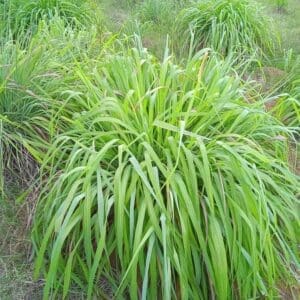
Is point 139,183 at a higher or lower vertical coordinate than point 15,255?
higher

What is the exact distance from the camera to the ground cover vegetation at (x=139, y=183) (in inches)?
79.7

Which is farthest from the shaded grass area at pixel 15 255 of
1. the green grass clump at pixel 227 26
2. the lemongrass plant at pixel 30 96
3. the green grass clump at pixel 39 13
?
the green grass clump at pixel 227 26

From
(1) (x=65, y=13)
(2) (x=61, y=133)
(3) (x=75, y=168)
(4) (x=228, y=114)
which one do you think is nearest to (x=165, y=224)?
(3) (x=75, y=168)

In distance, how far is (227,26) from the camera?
12.9 feet

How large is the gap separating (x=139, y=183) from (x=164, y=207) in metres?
0.16

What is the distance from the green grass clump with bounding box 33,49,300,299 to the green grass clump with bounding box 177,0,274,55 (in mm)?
Answer: 1546

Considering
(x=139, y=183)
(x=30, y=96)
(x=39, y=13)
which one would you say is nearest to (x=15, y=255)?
(x=139, y=183)

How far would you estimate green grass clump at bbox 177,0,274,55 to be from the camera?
3.91 m

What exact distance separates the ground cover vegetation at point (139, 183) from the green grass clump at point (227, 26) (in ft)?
3.27

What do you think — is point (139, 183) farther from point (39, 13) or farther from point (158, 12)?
point (158, 12)

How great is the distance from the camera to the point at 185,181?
212cm

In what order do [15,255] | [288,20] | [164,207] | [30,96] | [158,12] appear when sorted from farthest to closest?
1. [288,20]
2. [158,12]
3. [30,96]
4. [15,255]
5. [164,207]

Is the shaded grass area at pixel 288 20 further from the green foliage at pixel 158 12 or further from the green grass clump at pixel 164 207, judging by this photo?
the green grass clump at pixel 164 207

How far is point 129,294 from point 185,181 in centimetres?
49
